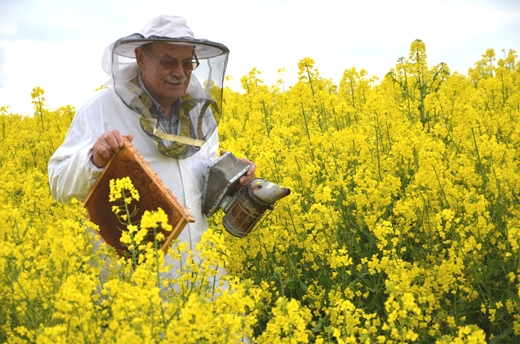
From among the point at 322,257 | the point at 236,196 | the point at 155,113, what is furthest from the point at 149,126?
the point at 322,257

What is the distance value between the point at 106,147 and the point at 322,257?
1.31 metres

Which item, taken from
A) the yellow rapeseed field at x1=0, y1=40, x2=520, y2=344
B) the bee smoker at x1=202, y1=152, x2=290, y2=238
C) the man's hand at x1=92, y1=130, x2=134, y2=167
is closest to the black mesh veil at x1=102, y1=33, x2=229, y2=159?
the bee smoker at x1=202, y1=152, x2=290, y2=238

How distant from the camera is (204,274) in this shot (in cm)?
282

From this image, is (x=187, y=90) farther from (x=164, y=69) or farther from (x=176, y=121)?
(x=164, y=69)

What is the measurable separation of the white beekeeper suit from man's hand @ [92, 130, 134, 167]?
0.06 metres

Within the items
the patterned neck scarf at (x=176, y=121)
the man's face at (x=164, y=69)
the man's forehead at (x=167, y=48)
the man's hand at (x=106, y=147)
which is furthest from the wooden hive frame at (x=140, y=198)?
the man's forehead at (x=167, y=48)

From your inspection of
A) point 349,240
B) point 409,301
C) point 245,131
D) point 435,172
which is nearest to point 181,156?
point 349,240

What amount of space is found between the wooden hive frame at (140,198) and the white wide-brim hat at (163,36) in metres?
0.56

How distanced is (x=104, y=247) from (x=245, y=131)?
423 cm

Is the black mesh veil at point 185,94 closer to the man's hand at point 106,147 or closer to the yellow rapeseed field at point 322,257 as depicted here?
the man's hand at point 106,147

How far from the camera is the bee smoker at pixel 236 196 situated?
3.48 meters

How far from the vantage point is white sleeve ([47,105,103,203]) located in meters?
3.19

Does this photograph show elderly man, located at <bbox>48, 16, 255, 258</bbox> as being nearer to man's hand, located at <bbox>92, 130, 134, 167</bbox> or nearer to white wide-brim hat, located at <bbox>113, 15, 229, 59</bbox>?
white wide-brim hat, located at <bbox>113, 15, 229, 59</bbox>

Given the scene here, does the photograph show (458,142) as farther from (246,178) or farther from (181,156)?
(181,156)
